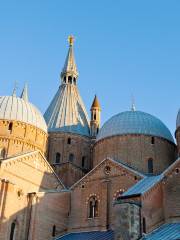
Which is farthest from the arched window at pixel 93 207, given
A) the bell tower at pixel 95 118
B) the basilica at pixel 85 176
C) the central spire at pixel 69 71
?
the central spire at pixel 69 71

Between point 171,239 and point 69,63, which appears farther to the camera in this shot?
point 69,63

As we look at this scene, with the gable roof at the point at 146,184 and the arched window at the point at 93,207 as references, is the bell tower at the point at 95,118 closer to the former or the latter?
the arched window at the point at 93,207

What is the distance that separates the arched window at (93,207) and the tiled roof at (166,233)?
5216mm

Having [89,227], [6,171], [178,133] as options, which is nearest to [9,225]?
[6,171]

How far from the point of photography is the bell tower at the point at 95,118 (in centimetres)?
3353

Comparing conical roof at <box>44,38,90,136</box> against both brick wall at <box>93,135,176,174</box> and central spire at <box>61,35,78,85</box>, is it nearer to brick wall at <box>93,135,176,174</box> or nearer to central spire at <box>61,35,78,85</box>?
central spire at <box>61,35,78,85</box>

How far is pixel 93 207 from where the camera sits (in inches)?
953

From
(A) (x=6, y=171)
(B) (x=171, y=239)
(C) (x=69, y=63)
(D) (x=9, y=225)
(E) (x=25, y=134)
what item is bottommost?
(B) (x=171, y=239)

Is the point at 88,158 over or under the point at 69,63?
under

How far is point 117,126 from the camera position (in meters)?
29.0

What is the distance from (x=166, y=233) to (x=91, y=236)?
5.30 meters

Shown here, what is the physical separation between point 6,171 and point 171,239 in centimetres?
1055

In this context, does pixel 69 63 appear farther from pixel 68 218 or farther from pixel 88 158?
pixel 68 218

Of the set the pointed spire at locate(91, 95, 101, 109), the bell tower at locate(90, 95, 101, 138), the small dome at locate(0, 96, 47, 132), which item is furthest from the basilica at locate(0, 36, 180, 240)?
the pointed spire at locate(91, 95, 101, 109)
